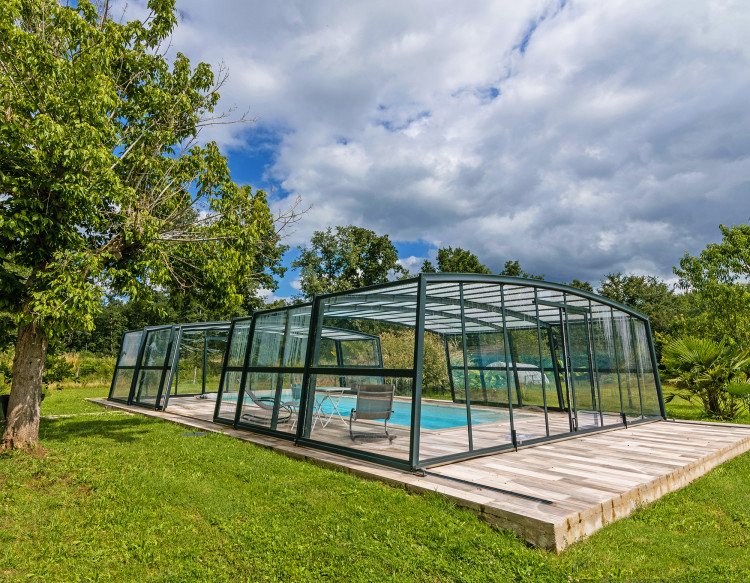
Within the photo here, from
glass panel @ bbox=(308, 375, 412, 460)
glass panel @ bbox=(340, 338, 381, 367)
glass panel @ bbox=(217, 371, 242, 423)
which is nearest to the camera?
glass panel @ bbox=(308, 375, 412, 460)

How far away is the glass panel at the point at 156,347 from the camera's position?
39.9ft

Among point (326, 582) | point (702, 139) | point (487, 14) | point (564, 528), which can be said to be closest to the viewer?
point (326, 582)

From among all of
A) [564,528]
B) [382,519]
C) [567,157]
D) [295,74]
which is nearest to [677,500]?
[564,528]

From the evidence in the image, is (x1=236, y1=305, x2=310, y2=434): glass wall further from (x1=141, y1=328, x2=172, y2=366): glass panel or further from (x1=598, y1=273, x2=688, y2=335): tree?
(x1=598, y1=273, x2=688, y2=335): tree

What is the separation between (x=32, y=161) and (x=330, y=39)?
222 inches

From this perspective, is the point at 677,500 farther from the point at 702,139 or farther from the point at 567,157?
the point at 702,139

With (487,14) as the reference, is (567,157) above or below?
above

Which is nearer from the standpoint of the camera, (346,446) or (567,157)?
(346,446)

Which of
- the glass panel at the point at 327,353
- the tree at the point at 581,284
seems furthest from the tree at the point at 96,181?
the tree at the point at 581,284

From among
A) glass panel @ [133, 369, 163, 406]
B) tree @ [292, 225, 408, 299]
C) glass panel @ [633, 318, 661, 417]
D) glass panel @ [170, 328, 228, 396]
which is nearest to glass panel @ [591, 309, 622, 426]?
glass panel @ [633, 318, 661, 417]

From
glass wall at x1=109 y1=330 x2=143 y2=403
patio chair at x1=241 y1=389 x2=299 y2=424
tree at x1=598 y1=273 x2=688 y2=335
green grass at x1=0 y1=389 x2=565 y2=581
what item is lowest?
green grass at x1=0 y1=389 x2=565 y2=581

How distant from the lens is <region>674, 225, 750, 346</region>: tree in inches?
581

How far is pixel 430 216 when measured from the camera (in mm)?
39031

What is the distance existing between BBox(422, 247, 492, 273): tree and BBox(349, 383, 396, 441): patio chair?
3180 cm
